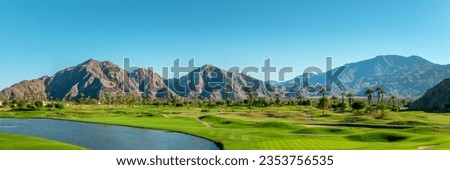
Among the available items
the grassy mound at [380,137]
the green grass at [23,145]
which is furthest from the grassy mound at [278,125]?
the green grass at [23,145]

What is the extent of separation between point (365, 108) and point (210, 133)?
123614 millimetres

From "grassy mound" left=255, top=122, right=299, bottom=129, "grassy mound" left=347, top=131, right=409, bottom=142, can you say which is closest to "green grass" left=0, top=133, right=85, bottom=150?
"grassy mound" left=347, top=131, right=409, bottom=142

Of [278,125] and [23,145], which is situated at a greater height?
[23,145]

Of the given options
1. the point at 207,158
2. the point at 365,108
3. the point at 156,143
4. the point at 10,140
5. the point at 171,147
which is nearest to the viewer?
the point at 207,158

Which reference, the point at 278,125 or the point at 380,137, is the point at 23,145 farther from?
the point at 278,125

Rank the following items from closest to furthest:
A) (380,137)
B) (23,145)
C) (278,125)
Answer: (23,145) < (380,137) < (278,125)

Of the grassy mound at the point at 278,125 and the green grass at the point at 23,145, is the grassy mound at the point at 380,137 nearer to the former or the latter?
the grassy mound at the point at 278,125

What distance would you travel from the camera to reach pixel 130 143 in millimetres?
69125

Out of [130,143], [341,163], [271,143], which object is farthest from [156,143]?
[341,163]

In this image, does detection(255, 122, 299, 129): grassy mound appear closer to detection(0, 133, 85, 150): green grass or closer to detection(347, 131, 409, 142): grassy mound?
detection(347, 131, 409, 142): grassy mound

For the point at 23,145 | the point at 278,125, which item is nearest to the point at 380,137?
the point at 278,125

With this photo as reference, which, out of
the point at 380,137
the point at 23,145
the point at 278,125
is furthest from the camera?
the point at 278,125

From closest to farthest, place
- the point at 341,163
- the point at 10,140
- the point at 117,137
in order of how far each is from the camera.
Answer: the point at 341,163 < the point at 10,140 < the point at 117,137

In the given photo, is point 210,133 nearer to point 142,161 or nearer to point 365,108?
point 142,161
